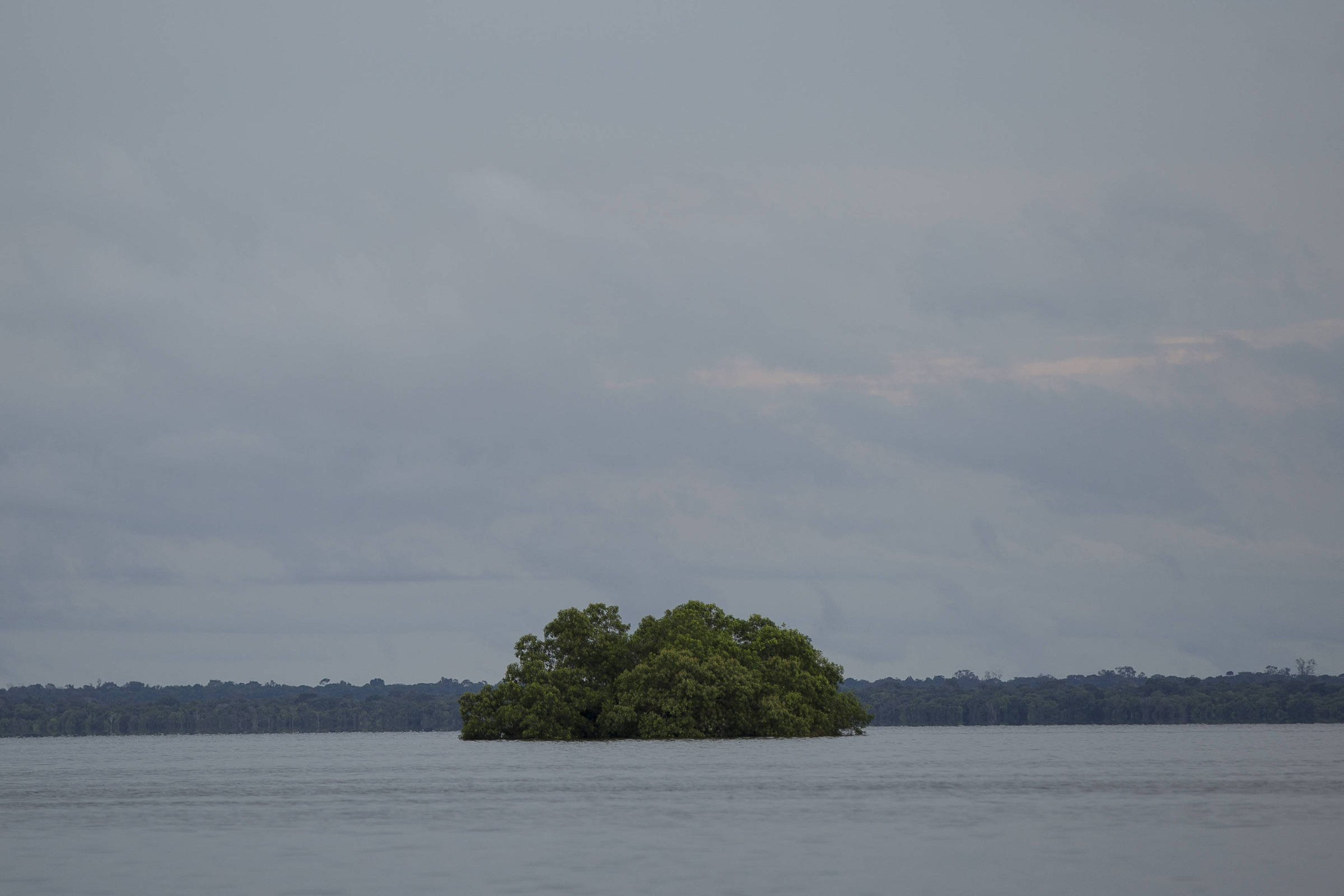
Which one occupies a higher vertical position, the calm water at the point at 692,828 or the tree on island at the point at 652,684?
the tree on island at the point at 652,684

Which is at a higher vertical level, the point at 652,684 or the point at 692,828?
the point at 652,684

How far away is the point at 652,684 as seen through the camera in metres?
108

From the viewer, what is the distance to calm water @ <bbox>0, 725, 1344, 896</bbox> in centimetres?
2988

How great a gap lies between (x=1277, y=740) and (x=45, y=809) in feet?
350

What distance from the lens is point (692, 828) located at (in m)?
40.9

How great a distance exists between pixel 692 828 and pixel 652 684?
67956mm

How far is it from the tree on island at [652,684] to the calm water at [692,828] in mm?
22599

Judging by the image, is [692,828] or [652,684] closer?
[692,828]

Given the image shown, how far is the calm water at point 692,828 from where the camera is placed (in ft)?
98.0

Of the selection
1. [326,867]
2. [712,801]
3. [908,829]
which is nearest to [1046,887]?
[908,829]

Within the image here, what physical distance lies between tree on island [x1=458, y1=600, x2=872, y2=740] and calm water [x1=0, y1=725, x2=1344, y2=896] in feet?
74.1

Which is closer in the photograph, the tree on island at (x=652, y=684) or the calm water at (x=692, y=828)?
the calm water at (x=692, y=828)

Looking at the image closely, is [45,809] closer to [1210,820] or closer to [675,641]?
[1210,820]

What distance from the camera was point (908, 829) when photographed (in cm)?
3966
